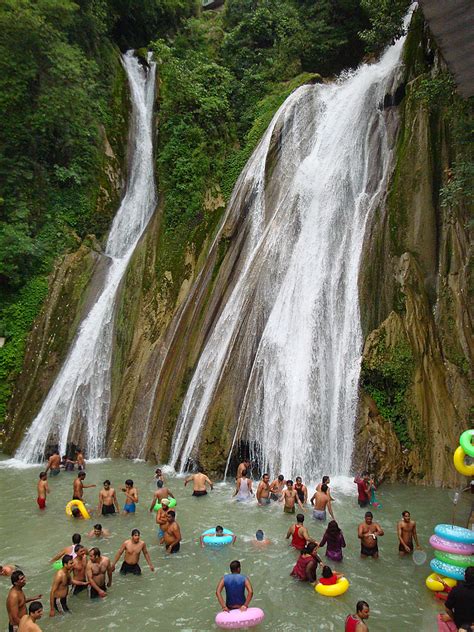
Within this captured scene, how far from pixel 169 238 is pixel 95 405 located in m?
7.48

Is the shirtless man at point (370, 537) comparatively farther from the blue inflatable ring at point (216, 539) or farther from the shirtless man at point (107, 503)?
the shirtless man at point (107, 503)

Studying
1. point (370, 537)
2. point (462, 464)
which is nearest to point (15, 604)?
point (370, 537)

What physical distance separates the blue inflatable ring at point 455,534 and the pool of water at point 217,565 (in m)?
0.97

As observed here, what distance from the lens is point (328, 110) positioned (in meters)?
21.3

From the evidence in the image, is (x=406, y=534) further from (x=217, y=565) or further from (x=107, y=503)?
(x=107, y=503)

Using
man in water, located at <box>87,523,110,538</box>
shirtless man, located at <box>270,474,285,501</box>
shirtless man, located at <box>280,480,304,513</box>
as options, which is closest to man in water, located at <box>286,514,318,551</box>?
shirtless man, located at <box>280,480,304,513</box>

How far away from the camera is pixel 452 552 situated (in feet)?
23.8

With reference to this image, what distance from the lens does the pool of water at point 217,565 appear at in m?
7.15

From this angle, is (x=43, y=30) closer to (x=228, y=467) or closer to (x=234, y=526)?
(x=228, y=467)

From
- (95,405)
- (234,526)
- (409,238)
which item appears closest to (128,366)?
(95,405)

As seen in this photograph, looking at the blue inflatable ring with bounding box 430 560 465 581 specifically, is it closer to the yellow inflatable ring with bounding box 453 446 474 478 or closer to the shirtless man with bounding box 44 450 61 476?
the yellow inflatable ring with bounding box 453 446 474 478

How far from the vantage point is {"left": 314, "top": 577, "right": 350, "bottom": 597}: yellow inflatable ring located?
7566mm

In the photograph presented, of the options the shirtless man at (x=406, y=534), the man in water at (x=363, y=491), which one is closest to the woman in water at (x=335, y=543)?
the shirtless man at (x=406, y=534)

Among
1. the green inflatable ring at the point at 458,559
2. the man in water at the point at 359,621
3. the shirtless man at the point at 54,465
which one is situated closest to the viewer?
the man in water at the point at 359,621
